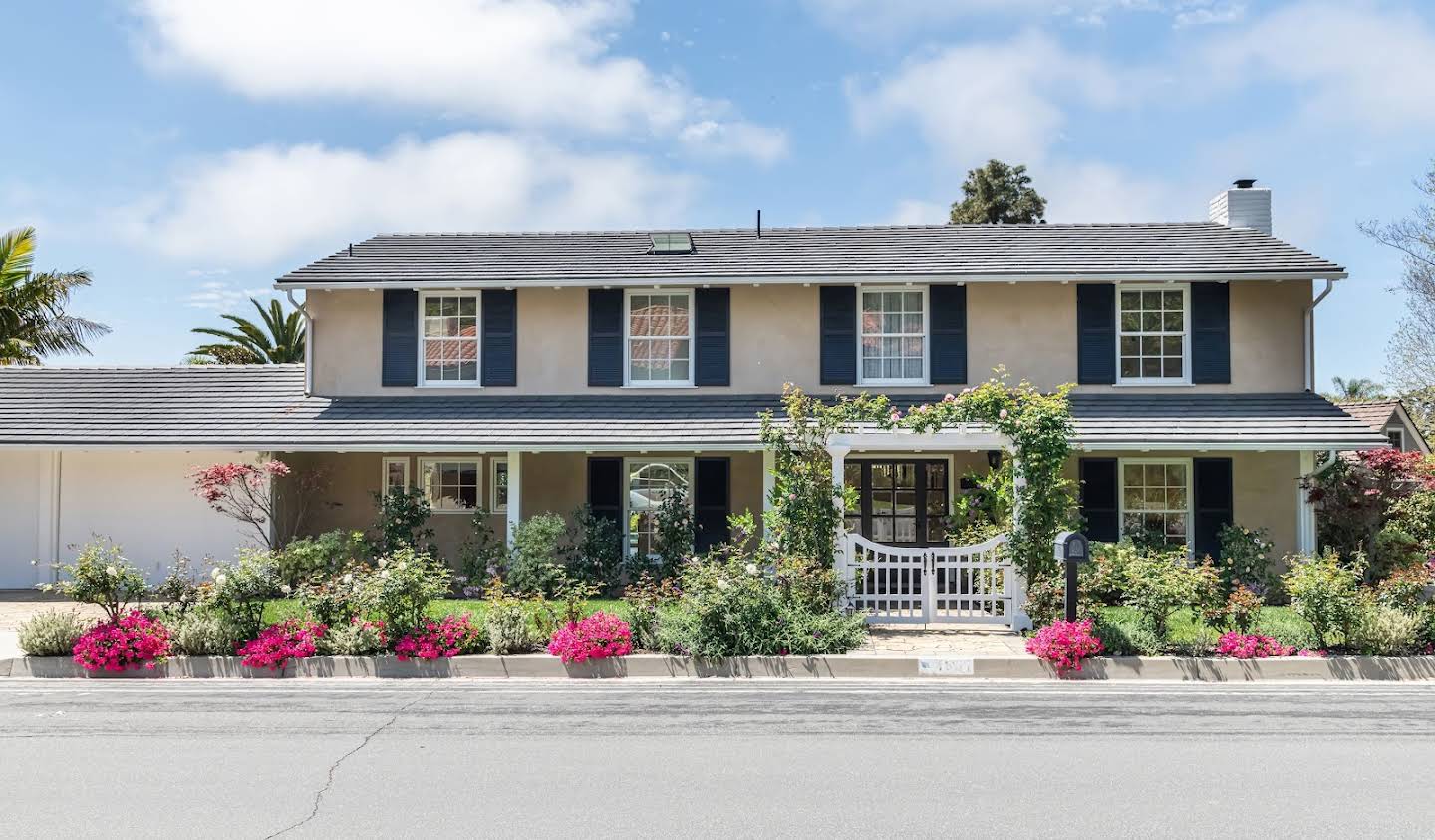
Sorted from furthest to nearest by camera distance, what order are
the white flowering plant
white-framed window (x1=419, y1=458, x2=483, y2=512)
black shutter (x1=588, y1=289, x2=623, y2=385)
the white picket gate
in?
white-framed window (x1=419, y1=458, x2=483, y2=512) → black shutter (x1=588, y1=289, x2=623, y2=385) → the white picket gate → the white flowering plant

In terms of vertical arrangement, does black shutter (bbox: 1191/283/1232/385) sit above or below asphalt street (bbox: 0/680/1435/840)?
above

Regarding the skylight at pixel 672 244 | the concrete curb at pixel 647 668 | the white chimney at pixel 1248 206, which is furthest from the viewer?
the white chimney at pixel 1248 206

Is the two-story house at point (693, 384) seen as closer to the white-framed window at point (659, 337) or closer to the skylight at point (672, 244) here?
the white-framed window at point (659, 337)

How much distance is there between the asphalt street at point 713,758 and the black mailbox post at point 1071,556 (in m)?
1.21

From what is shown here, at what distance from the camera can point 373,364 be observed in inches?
722

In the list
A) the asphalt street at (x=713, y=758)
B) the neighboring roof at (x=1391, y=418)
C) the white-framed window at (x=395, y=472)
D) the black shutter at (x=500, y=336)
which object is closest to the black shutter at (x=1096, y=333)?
the asphalt street at (x=713, y=758)

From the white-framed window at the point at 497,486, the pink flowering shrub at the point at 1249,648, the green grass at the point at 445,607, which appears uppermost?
the white-framed window at the point at 497,486

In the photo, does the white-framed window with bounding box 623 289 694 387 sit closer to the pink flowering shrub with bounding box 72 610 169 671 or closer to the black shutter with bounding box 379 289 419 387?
the black shutter with bounding box 379 289 419 387

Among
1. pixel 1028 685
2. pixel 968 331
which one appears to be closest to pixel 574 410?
pixel 968 331

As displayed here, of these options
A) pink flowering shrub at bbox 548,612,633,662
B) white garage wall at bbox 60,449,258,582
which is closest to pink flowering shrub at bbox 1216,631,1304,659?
pink flowering shrub at bbox 548,612,633,662

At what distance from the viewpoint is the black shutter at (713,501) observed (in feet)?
57.8

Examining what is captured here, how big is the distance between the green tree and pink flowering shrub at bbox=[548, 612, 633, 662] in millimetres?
29658

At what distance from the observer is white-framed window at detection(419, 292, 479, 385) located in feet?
59.8

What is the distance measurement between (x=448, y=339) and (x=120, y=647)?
8.18 meters
